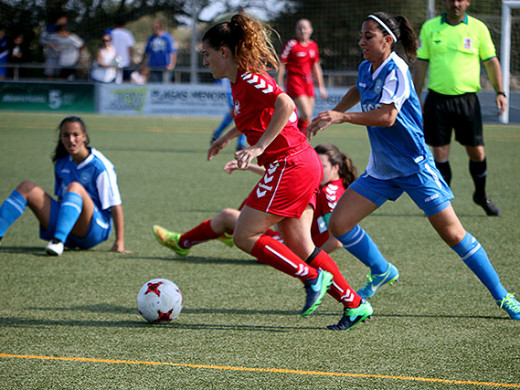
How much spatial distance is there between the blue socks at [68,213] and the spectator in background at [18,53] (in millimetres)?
17914

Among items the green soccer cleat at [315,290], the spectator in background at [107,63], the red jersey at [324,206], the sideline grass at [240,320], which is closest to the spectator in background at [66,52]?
the spectator in background at [107,63]

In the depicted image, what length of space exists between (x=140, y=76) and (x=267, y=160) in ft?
58.1

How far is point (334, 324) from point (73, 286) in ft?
5.70

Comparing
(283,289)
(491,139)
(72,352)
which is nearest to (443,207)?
(283,289)

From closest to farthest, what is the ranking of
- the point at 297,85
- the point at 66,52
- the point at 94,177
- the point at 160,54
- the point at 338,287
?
the point at 338,287
the point at 94,177
the point at 297,85
the point at 160,54
the point at 66,52

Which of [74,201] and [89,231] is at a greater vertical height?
[74,201]

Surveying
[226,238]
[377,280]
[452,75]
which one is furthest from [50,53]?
[377,280]

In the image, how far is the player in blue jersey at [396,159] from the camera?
3811 mm

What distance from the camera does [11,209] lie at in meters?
5.50

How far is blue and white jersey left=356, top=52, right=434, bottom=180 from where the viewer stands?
3.81 meters

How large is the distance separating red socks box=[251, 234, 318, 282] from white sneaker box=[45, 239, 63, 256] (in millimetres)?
2213

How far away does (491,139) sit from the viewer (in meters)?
14.9

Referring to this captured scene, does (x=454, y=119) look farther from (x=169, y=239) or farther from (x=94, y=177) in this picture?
(x=94, y=177)

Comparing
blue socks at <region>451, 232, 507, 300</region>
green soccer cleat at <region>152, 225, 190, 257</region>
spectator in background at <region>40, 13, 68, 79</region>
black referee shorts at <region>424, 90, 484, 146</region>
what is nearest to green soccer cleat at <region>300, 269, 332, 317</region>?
blue socks at <region>451, 232, 507, 300</region>
